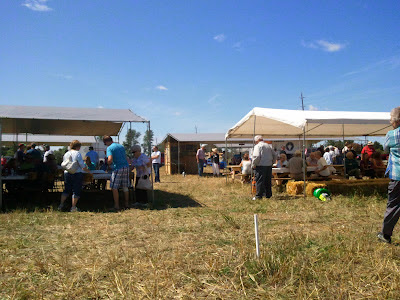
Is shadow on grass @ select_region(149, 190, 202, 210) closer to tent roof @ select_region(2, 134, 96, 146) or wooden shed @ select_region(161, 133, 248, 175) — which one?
wooden shed @ select_region(161, 133, 248, 175)

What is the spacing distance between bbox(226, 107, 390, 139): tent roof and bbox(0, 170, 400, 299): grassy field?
2.53 metres

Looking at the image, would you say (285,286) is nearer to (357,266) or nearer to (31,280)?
(357,266)

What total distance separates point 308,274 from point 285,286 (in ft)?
1.01

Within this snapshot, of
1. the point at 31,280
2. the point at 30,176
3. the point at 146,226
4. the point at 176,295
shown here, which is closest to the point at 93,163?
the point at 30,176

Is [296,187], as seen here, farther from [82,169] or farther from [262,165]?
[82,169]

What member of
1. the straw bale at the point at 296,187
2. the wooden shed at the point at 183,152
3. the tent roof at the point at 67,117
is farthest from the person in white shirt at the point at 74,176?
the wooden shed at the point at 183,152

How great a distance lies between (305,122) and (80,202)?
5.63 m

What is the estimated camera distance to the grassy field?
2.59m

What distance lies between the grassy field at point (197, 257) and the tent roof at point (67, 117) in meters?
2.22

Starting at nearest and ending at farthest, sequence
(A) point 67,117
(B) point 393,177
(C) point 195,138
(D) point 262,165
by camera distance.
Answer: (B) point 393,177 < (A) point 67,117 < (D) point 262,165 < (C) point 195,138

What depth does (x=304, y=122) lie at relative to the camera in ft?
23.9

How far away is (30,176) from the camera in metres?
7.21

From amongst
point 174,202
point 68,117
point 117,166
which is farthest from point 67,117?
point 174,202

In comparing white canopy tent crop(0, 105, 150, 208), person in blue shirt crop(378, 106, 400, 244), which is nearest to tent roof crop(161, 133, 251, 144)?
white canopy tent crop(0, 105, 150, 208)
